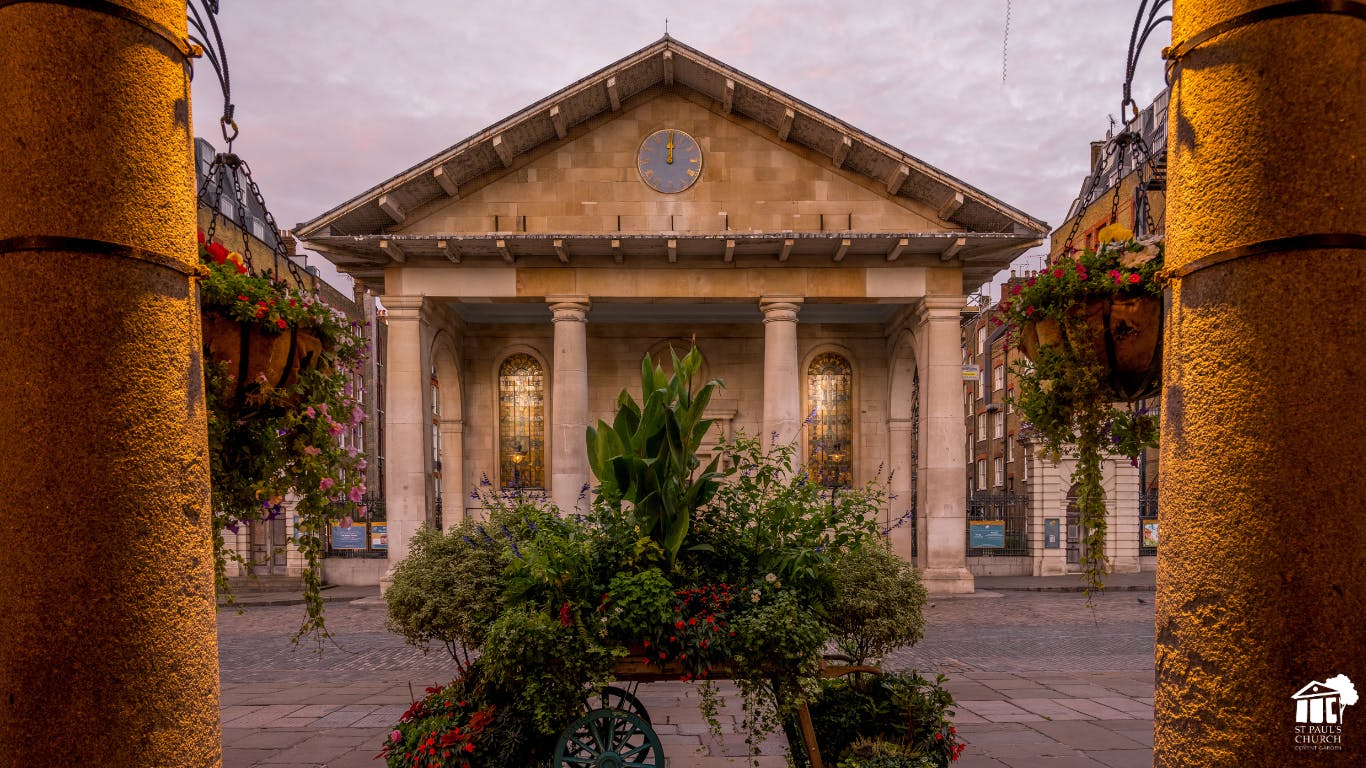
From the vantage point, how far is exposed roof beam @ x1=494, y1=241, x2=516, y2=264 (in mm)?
18844

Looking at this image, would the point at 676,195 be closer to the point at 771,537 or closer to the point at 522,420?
the point at 522,420

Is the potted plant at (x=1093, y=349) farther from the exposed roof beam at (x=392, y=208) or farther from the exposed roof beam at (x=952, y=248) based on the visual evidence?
the exposed roof beam at (x=392, y=208)

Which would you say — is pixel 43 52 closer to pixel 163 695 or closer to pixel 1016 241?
pixel 163 695

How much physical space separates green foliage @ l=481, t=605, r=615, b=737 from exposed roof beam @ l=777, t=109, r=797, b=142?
57.2 ft

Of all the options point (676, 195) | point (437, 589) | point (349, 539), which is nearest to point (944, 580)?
point (676, 195)

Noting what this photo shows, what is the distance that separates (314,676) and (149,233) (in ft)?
33.9

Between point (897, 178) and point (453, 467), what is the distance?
14.3 metres

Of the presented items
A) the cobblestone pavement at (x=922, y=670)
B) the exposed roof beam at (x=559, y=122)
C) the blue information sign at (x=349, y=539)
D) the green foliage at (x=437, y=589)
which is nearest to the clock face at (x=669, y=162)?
the exposed roof beam at (x=559, y=122)

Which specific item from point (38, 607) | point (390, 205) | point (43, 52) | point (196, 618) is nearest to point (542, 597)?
point (196, 618)

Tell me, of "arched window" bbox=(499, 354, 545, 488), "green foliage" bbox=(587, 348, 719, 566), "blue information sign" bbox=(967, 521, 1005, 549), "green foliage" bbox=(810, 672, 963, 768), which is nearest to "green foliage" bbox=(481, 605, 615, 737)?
"green foliage" bbox=(587, 348, 719, 566)

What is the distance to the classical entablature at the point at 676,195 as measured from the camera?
1903 cm

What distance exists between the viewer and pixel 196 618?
6.39ft

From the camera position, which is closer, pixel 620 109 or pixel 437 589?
pixel 437 589

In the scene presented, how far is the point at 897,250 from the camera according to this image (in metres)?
19.3
